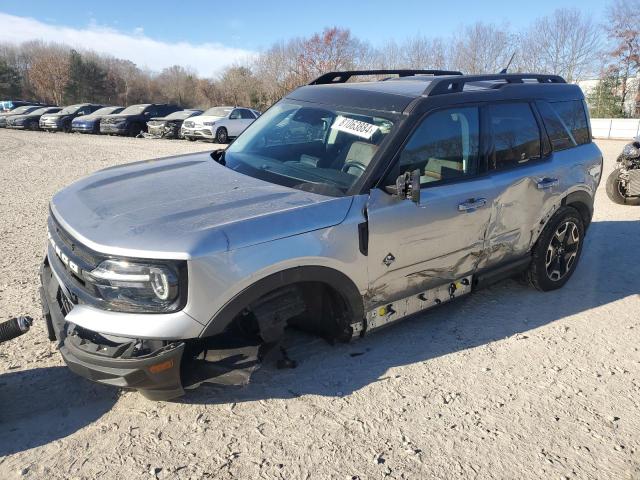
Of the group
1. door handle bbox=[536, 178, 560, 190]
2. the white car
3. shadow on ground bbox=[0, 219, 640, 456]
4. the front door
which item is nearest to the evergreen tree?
the white car

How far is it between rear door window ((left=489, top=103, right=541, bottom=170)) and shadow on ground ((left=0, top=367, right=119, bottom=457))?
10.6 feet

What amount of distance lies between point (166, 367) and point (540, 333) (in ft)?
9.65

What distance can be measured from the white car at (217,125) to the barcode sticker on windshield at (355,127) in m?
17.3

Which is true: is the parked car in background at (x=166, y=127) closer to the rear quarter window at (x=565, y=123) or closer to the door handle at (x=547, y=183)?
the rear quarter window at (x=565, y=123)

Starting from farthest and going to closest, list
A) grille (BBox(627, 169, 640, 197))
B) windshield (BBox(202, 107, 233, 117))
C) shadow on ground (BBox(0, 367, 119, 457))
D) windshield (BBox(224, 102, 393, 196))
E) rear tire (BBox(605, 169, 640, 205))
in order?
windshield (BBox(202, 107, 233, 117)) → rear tire (BBox(605, 169, 640, 205)) → grille (BBox(627, 169, 640, 197)) → windshield (BBox(224, 102, 393, 196)) → shadow on ground (BBox(0, 367, 119, 457))

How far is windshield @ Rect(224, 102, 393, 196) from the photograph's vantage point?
11.3 feet

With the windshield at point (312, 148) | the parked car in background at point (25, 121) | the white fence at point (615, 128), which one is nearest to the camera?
the windshield at point (312, 148)


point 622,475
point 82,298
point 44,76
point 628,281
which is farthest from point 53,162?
point 44,76

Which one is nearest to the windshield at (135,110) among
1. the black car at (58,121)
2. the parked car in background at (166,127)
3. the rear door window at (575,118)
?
the parked car in background at (166,127)

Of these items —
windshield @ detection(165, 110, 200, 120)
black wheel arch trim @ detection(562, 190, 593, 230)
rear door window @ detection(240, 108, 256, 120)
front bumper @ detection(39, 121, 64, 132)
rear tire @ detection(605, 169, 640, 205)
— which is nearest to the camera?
black wheel arch trim @ detection(562, 190, 593, 230)

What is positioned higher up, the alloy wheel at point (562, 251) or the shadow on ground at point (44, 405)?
the alloy wheel at point (562, 251)

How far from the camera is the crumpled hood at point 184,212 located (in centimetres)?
260

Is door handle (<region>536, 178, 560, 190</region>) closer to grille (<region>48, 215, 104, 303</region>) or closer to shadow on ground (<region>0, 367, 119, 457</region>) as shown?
grille (<region>48, 215, 104, 303</region>)

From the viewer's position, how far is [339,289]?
3184mm
